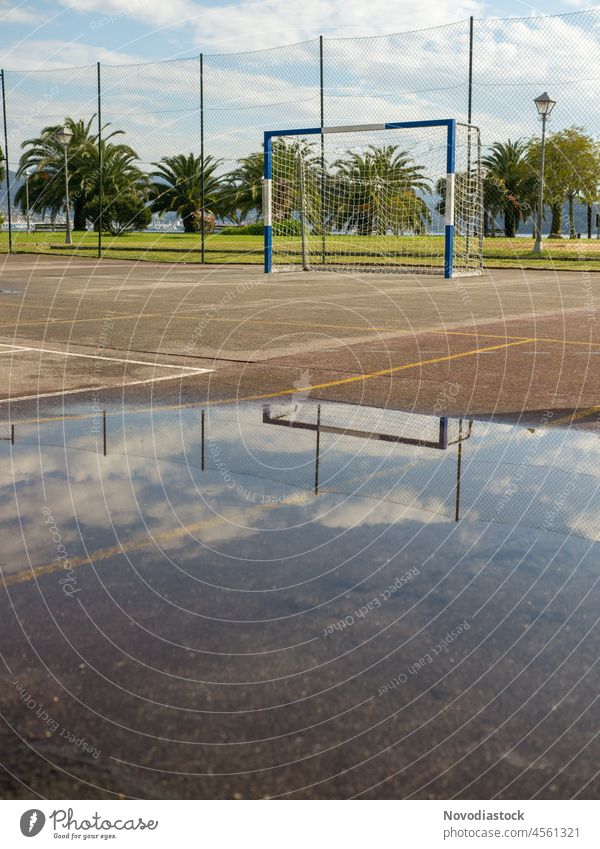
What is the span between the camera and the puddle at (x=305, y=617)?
10.2 ft

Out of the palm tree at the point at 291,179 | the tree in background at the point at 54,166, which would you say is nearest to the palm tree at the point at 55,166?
the tree in background at the point at 54,166

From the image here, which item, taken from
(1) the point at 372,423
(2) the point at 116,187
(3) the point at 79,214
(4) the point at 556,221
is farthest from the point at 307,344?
(3) the point at 79,214

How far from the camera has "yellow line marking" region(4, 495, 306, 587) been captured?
4617 mm

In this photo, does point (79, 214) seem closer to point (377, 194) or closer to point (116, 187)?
point (116, 187)

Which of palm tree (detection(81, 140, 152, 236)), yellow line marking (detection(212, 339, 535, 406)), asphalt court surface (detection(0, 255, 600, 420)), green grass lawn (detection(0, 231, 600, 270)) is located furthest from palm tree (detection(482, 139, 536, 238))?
yellow line marking (detection(212, 339, 535, 406))

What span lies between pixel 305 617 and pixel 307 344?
8391 mm

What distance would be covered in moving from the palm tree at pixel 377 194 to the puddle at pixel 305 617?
76.2 feet

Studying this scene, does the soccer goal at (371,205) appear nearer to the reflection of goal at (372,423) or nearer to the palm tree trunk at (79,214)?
the reflection of goal at (372,423)

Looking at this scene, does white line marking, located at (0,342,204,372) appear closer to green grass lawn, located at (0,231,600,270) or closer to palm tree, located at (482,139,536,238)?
green grass lawn, located at (0,231,600,270)

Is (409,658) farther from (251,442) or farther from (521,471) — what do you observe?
(251,442)
